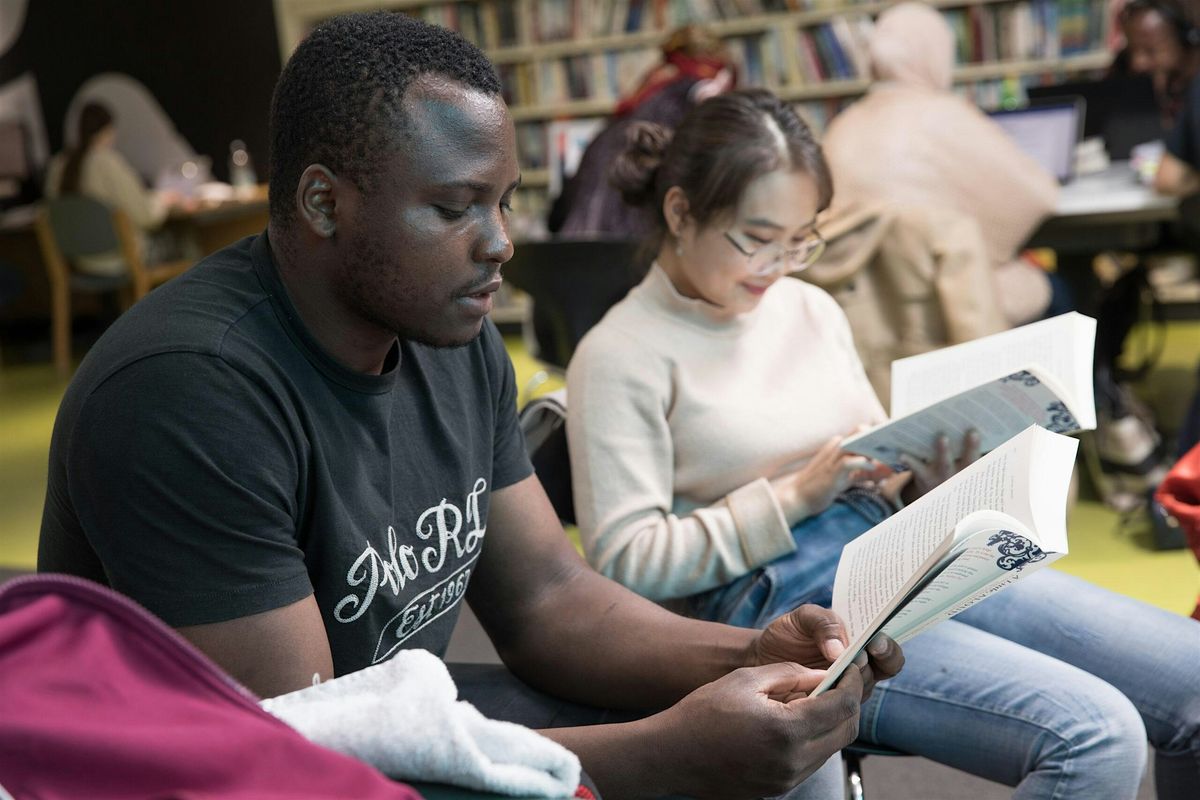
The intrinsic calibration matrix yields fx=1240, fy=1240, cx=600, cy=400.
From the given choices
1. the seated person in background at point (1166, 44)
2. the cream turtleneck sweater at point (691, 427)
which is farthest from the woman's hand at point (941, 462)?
the seated person in background at point (1166, 44)

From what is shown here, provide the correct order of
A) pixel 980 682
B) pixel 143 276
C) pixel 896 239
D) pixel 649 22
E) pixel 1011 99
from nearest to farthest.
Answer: pixel 980 682, pixel 896 239, pixel 1011 99, pixel 649 22, pixel 143 276

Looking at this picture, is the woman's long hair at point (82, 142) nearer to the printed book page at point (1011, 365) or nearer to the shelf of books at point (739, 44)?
the shelf of books at point (739, 44)

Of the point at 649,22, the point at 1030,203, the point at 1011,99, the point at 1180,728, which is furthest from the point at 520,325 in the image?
the point at 1180,728

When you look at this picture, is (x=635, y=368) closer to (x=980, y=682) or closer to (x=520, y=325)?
(x=980, y=682)

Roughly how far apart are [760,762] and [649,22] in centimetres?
509

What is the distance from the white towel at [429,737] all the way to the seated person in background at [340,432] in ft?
0.84

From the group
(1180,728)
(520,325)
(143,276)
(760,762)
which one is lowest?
(520,325)

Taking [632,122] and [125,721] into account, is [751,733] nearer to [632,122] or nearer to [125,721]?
[125,721]

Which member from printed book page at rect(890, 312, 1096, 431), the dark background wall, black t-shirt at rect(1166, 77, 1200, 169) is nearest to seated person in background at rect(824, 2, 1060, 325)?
black t-shirt at rect(1166, 77, 1200, 169)

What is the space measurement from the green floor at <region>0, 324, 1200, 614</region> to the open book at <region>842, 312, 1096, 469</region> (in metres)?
1.34

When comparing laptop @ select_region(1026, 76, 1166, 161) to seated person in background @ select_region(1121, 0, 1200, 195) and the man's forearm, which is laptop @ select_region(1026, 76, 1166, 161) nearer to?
seated person in background @ select_region(1121, 0, 1200, 195)

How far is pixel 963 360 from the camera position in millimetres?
1506

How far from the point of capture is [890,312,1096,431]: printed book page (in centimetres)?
138

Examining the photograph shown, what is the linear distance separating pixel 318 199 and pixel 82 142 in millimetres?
6295
